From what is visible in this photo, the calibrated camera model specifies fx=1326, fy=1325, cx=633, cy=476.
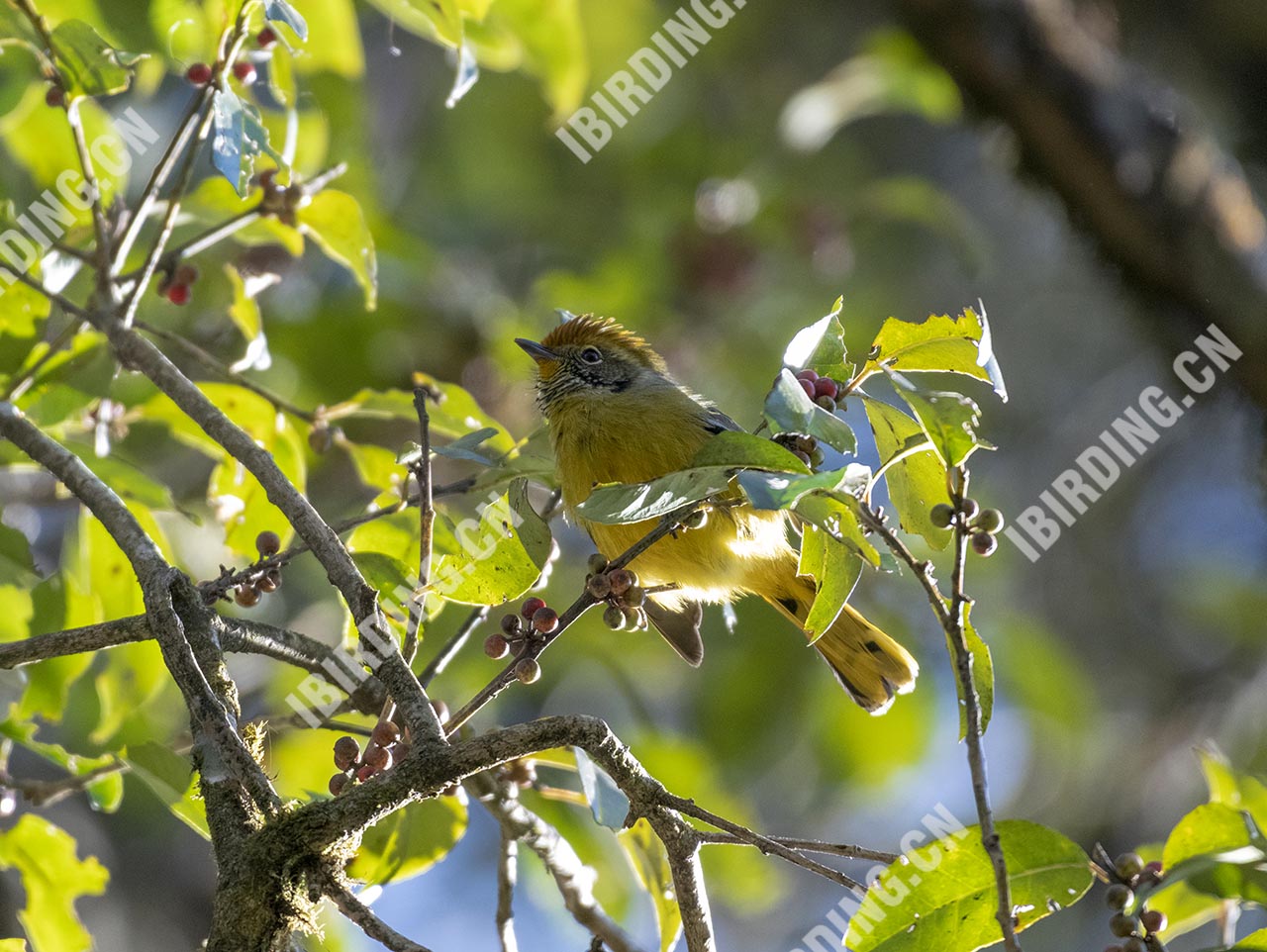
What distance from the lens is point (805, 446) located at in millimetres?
2326

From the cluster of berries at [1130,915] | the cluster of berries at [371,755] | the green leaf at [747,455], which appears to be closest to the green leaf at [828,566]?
the green leaf at [747,455]

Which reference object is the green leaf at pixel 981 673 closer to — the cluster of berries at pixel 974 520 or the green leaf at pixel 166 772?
the cluster of berries at pixel 974 520

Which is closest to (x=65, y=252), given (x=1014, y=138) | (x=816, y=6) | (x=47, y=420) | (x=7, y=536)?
(x=47, y=420)

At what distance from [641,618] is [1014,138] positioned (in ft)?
12.0

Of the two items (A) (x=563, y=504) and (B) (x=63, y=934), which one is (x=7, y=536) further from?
(A) (x=563, y=504)

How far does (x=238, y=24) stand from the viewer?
2.65 meters

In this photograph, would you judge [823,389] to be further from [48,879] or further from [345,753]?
[48,879]

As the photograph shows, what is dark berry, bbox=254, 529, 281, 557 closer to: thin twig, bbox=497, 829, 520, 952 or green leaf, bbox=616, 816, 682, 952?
thin twig, bbox=497, 829, 520, 952

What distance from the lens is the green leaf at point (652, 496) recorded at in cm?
198

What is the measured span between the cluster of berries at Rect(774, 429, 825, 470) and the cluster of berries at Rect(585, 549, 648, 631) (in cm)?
30

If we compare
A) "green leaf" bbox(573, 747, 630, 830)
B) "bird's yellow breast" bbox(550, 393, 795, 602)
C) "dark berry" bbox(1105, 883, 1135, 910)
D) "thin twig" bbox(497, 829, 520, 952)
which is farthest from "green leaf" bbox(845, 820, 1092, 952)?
"bird's yellow breast" bbox(550, 393, 795, 602)

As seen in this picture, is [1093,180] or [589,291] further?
[589,291]

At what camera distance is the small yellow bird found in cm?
354

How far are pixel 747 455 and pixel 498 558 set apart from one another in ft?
2.09
